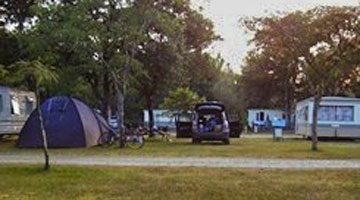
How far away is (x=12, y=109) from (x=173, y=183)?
68.2 ft

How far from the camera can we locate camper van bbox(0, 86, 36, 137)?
3074 centimetres

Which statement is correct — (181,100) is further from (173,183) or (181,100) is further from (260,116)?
(173,183)

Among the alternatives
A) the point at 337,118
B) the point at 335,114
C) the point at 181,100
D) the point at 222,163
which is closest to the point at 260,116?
the point at 181,100

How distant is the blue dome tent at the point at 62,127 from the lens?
2655 centimetres

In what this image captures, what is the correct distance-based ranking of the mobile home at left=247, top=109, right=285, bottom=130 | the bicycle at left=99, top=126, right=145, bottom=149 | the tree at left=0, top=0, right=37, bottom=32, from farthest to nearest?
the mobile home at left=247, top=109, right=285, bottom=130, the tree at left=0, top=0, right=37, bottom=32, the bicycle at left=99, top=126, right=145, bottom=149

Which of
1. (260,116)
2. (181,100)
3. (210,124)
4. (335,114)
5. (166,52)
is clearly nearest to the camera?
(210,124)

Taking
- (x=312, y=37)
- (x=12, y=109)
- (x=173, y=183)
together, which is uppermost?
(x=312, y=37)

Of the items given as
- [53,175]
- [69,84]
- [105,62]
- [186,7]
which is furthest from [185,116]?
[53,175]

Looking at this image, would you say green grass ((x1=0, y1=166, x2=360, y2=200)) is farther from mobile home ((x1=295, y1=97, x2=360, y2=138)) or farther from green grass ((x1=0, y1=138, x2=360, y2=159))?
mobile home ((x1=295, y1=97, x2=360, y2=138))

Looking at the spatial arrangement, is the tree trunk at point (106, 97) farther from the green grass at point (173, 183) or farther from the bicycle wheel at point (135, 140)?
the green grass at point (173, 183)

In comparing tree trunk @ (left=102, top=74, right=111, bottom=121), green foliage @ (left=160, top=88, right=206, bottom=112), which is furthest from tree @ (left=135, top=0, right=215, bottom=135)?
green foliage @ (left=160, top=88, right=206, bottom=112)

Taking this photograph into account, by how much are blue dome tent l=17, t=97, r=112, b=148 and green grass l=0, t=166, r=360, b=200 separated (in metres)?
10.8

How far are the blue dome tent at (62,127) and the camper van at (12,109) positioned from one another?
3.81 m

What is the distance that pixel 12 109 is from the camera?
3216 centimetres
